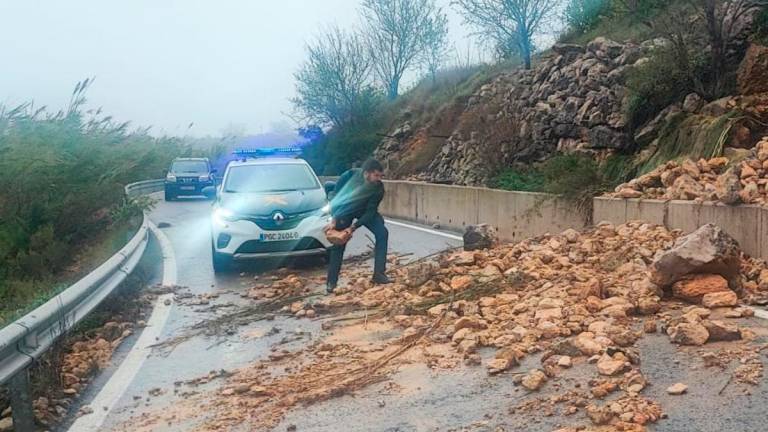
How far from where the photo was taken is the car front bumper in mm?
10750

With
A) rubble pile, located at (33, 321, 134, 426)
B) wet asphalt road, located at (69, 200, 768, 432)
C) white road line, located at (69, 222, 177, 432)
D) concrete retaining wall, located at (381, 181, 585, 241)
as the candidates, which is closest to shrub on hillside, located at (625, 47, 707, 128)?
concrete retaining wall, located at (381, 181, 585, 241)

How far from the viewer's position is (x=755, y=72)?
12.6m

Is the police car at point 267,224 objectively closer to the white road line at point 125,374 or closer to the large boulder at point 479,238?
the white road line at point 125,374

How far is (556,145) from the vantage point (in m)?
19.6

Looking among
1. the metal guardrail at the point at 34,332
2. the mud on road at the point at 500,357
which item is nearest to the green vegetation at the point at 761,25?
the mud on road at the point at 500,357

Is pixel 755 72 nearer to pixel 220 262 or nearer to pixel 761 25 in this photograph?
pixel 761 25

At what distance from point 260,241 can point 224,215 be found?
0.72 meters

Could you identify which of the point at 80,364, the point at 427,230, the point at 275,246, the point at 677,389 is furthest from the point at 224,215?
the point at 677,389

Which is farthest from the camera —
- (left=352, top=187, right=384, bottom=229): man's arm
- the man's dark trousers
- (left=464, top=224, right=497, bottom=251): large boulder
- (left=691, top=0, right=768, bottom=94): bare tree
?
(left=691, top=0, right=768, bottom=94): bare tree

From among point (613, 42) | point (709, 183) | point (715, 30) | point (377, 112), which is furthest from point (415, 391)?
point (377, 112)

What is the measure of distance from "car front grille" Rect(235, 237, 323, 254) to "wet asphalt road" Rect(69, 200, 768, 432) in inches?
154

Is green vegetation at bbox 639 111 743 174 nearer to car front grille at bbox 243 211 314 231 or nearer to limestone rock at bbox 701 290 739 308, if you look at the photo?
limestone rock at bbox 701 290 739 308

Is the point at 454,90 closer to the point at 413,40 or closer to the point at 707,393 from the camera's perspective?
the point at 413,40

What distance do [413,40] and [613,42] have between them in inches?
1042
